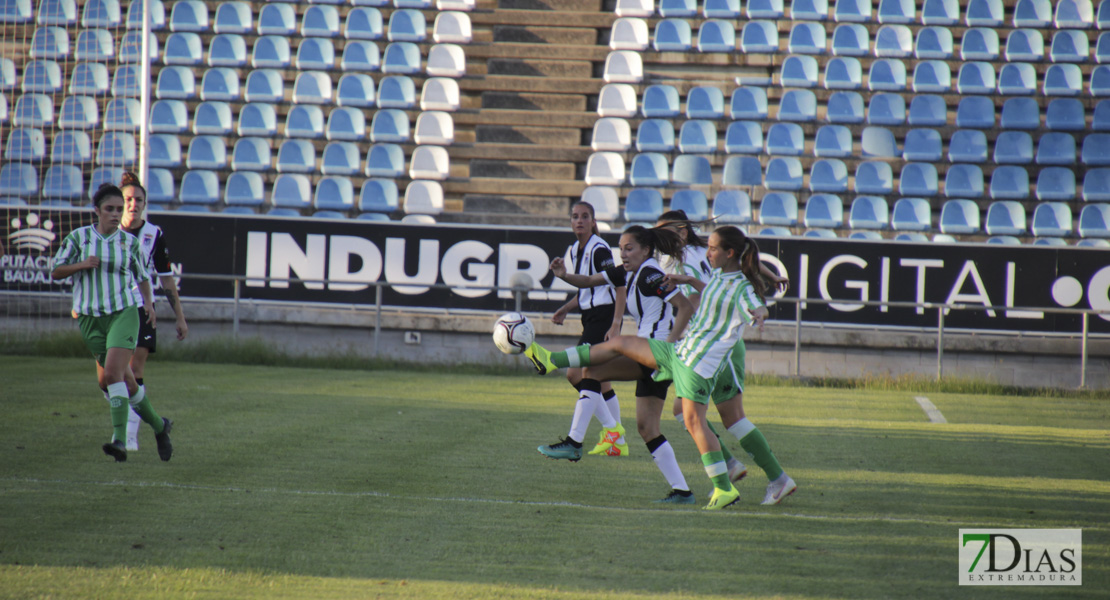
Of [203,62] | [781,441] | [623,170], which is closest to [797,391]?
[781,441]

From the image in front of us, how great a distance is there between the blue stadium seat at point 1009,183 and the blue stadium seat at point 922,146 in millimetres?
1105

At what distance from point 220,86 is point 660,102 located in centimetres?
872

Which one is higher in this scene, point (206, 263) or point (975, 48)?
point (975, 48)

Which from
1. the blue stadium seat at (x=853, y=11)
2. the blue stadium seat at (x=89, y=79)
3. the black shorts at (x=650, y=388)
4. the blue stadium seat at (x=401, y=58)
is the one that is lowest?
the black shorts at (x=650, y=388)

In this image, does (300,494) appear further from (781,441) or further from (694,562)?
(781,441)

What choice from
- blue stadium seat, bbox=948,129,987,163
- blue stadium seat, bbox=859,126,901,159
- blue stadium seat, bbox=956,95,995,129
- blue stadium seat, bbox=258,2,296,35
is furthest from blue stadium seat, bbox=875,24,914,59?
blue stadium seat, bbox=258,2,296,35

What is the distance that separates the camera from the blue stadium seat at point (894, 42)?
1905cm

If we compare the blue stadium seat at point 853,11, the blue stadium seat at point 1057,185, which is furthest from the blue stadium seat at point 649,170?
the blue stadium seat at point 1057,185

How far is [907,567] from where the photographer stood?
4.58 meters

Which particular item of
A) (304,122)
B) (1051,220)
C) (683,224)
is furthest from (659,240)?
(304,122)

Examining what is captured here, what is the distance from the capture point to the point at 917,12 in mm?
19469

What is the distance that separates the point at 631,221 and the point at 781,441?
9704 mm

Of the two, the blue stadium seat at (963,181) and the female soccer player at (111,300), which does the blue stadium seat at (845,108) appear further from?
the female soccer player at (111,300)

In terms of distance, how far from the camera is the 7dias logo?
443 cm
